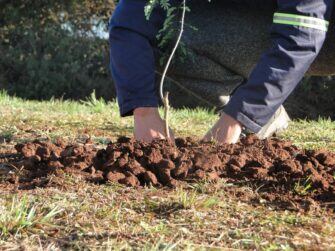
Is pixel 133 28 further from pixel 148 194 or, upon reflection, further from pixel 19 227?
pixel 19 227

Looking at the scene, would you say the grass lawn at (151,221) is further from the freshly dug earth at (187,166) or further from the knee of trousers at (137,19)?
the knee of trousers at (137,19)

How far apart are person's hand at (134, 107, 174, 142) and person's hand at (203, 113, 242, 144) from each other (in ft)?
0.80

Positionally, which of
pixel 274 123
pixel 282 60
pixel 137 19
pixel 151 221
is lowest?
pixel 274 123

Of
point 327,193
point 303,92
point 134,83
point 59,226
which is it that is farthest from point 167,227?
point 303,92

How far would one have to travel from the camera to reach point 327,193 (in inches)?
89.6

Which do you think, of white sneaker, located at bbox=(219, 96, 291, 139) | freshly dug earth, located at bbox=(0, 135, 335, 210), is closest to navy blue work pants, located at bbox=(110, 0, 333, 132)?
freshly dug earth, located at bbox=(0, 135, 335, 210)

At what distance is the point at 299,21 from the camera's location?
9.34ft

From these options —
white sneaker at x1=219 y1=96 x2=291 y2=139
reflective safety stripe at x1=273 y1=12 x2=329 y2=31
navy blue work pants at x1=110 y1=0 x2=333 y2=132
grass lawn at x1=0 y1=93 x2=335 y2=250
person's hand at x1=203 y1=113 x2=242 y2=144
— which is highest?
reflective safety stripe at x1=273 y1=12 x2=329 y2=31

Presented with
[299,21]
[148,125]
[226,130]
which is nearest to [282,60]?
[299,21]

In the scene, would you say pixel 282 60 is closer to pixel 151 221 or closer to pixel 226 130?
pixel 226 130

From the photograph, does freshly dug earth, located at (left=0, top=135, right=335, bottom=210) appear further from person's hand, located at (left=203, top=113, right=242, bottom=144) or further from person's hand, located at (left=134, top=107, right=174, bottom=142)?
person's hand, located at (left=134, top=107, right=174, bottom=142)

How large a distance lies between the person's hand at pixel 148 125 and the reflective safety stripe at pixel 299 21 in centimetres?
76

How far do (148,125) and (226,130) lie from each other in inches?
16.1

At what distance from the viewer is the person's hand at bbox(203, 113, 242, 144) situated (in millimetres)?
2936
